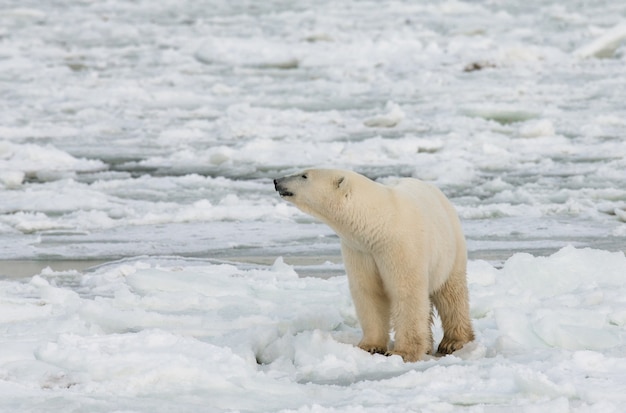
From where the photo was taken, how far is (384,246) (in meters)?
3.98

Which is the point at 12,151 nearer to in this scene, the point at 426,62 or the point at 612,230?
the point at 612,230

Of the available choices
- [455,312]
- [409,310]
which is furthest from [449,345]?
[409,310]

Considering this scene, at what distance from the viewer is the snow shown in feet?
11.4

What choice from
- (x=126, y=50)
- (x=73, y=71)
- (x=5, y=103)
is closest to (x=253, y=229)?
(x=5, y=103)

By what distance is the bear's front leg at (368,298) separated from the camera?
13.4ft

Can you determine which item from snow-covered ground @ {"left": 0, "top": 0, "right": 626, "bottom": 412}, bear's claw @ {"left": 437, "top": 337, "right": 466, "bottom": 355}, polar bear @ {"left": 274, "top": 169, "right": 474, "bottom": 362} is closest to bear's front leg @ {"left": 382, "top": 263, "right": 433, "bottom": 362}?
polar bear @ {"left": 274, "top": 169, "right": 474, "bottom": 362}

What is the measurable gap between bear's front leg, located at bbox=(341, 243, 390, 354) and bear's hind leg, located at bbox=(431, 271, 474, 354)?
0.36m

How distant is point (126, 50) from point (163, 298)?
13.2 metres

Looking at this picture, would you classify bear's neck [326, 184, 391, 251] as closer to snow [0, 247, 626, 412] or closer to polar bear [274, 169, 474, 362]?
polar bear [274, 169, 474, 362]

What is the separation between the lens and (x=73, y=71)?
608 inches

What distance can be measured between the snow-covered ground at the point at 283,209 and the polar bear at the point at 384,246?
14 cm

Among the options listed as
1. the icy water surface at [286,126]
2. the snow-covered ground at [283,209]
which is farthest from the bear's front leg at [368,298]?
the icy water surface at [286,126]

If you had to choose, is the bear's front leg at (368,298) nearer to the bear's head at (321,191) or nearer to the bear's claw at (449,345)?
the bear's head at (321,191)

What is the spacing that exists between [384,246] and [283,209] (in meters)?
3.53
